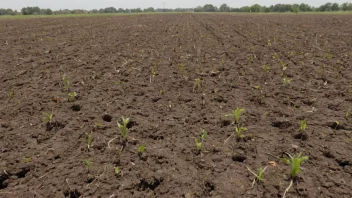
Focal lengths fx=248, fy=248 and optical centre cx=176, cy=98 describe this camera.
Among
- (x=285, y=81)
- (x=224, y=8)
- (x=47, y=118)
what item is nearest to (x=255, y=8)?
(x=224, y=8)

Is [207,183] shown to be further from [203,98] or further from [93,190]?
[203,98]

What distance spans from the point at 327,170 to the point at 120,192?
2.35 meters

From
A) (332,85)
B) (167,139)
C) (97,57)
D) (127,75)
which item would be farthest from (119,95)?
(332,85)

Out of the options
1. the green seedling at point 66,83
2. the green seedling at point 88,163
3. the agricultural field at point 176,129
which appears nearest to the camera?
the agricultural field at point 176,129

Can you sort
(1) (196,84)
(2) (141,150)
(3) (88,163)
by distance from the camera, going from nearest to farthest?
(3) (88,163) < (2) (141,150) < (1) (196,84)

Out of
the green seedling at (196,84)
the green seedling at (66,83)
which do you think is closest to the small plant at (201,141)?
the green seedling at (196,84)

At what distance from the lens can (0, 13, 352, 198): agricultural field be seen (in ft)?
8.85

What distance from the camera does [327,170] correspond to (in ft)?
9.39

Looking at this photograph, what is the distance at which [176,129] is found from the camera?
3844 millimetres

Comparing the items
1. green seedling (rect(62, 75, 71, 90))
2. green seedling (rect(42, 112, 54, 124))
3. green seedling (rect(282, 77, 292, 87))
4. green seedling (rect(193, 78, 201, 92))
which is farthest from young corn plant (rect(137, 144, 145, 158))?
green seedling (rect(282, 77, 292, 87))

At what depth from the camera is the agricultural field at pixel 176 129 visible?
→ 2.70m

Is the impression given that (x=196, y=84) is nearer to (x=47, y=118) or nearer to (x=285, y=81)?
(x=285, y=81)

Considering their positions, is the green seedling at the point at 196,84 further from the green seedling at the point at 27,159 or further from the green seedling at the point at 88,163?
the green seedling at the point at 27,159

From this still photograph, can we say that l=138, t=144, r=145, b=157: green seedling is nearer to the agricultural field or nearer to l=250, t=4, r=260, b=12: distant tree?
the agricultural field
